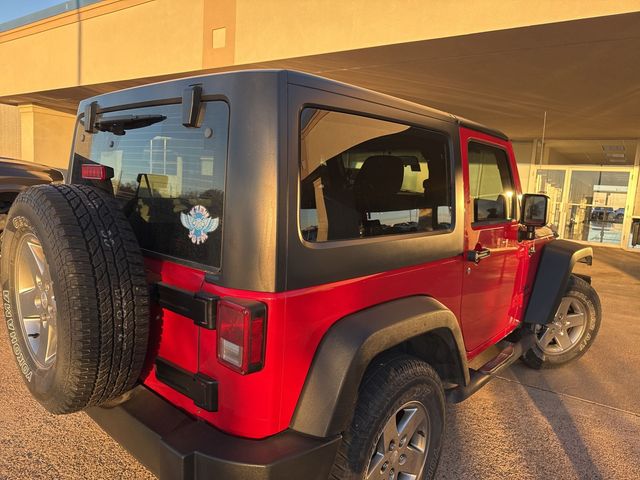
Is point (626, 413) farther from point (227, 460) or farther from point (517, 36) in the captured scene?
point (517, 36)

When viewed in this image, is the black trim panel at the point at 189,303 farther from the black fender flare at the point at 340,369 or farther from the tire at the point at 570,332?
the tire at the point at 570,332

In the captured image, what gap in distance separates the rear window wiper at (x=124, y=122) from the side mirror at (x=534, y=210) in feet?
7.72

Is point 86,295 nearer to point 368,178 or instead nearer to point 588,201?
point 368,178

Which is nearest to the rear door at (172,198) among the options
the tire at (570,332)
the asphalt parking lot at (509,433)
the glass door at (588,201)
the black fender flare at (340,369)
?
the black fender flare at (340,369)

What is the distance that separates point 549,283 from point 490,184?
1.10 m

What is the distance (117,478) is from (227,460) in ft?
3.90

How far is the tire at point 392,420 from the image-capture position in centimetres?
181

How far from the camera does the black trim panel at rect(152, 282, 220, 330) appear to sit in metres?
1.61

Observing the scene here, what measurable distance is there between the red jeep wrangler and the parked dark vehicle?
14.0ft

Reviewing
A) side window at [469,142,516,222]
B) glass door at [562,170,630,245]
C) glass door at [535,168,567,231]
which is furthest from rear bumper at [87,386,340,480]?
glass door at [562,170,630,245]

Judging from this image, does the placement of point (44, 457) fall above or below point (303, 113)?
below

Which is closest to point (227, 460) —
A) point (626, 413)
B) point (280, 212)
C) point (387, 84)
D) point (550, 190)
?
point (280, 212)

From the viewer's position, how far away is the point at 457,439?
284cm

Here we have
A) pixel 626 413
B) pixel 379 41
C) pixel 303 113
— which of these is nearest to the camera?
pixel 303 113
